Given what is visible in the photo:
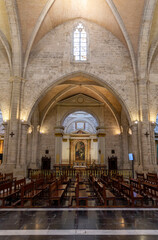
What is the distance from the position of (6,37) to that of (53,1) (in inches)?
191

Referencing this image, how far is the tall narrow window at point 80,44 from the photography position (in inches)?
690

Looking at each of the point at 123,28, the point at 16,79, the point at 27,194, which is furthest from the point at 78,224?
the point at 123,28

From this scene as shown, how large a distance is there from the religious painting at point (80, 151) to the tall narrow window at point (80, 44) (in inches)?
727

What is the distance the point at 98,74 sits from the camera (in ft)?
55.1

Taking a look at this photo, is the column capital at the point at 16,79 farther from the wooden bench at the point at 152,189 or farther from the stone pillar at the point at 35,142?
the wooden bench at the point at 152,189

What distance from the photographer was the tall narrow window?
1752 cm

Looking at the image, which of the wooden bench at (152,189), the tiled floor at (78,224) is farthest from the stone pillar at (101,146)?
the tiled floor at (78,224)

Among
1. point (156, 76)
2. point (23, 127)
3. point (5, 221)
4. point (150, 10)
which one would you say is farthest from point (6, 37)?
point (5, 221)

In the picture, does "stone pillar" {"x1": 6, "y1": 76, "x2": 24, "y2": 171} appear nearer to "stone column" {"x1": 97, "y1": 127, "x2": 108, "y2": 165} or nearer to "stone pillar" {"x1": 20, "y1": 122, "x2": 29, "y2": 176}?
"stone pillar" {"x1": 20, "y1": 122, "x2": 29, "y2": 176}

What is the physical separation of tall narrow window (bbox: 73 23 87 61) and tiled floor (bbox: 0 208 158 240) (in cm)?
1441

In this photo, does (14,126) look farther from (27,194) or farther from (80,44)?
(80,44)

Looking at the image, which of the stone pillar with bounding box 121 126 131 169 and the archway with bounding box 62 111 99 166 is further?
the archway with bounding box 62 111 99 166

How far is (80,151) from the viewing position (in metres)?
32.7

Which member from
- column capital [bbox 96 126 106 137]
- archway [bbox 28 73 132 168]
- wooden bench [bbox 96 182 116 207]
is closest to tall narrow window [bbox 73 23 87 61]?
archway [bbox 28 73 132 168]
